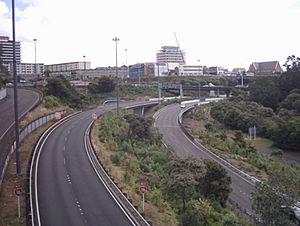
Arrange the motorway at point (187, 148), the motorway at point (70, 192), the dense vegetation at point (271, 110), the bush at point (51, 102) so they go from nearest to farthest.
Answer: the motorway at point (70, 192)
the motorway at point (187, 148)
the dense vegetation at point (271, 110)
the bush at point (51, 102)

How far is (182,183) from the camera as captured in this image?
30.7 m

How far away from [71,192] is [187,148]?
95.3 ft

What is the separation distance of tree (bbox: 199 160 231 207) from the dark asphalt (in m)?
8.55

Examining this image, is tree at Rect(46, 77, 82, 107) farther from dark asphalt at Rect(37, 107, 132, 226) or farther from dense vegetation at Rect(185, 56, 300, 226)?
dark asphalt at Rect(37, 107, 132, 226)

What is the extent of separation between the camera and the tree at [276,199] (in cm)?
2303

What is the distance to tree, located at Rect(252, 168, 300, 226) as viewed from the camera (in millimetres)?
23031

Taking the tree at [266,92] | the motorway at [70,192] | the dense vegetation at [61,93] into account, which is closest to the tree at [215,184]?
the motorway at [70,192]

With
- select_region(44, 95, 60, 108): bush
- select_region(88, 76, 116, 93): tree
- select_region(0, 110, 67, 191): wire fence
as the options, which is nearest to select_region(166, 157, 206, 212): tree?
select_region(0, 110, 67, 191): wire fence

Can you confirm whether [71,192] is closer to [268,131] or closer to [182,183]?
[182,183]

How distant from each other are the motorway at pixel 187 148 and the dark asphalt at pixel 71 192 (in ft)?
40.7

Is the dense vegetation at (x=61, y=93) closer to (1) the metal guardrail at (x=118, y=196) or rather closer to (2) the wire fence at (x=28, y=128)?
(2) the wire fence at (x=28, y=128)

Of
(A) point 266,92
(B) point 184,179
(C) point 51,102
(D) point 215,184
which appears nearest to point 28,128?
(D) point 215,184

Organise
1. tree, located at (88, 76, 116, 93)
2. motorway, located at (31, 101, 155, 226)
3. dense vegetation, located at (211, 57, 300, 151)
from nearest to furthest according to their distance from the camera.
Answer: motorway, located at (31, 101, 155, 226)
dense vegetation, located at (211, 57, 300, 151)
tree, located at (88, 76, 116, 93)

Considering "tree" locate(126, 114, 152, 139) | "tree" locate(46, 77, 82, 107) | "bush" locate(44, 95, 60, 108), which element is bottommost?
"tree" locate(126, 114, 152, 139)
